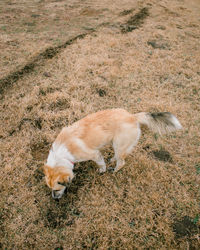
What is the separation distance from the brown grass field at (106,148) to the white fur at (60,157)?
688mm

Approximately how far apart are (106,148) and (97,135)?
951 millimetres

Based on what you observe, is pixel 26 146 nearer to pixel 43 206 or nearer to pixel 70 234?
pixel 43 206

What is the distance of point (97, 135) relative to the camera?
8.41 feet

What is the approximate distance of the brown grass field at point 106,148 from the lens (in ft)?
8.12

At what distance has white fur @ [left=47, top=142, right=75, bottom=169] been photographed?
2.37m

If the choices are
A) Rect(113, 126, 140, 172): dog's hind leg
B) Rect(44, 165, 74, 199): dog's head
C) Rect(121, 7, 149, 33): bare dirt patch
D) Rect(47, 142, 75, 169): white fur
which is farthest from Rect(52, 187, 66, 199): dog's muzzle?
Rect(121, 7, 149, 33): bare dirt patch

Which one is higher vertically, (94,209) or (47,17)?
(47,17)

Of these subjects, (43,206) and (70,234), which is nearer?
(70,234)

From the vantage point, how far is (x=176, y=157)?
3.34 meters

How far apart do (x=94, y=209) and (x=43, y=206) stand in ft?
2.61

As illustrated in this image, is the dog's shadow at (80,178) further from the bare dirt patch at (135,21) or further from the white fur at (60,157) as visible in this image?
the bare dirt patch at (135,21)

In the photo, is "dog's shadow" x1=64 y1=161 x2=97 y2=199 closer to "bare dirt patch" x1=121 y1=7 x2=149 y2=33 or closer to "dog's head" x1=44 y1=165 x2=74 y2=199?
"dog's head" x1=44 y1=165 x2=74 y2=199

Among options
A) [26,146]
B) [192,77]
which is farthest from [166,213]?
[192,77]

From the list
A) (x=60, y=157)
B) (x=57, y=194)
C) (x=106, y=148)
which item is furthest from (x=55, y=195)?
(x=106, y=148)
